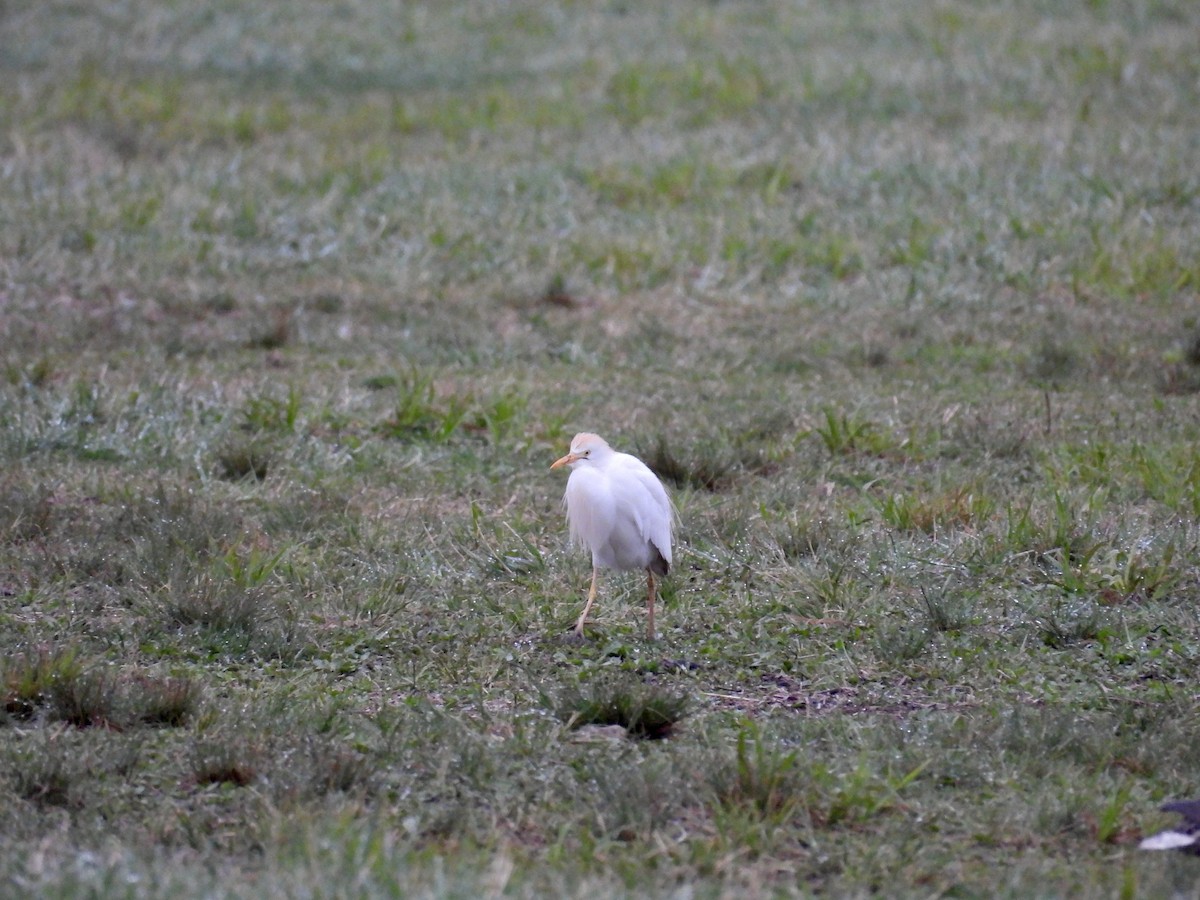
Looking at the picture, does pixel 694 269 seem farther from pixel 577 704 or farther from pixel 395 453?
pixel 577 704

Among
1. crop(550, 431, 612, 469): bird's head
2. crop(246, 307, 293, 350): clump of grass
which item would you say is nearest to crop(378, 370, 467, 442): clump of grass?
Result: crop(246, 307, 293, 350): clump of grass

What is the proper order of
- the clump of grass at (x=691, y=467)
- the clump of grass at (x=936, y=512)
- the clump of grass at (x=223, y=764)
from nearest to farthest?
the clump of grass at (x=223, y=764)
the clump of grass at (x=936, y=512)
the clump of grass at (x=691, y=467)

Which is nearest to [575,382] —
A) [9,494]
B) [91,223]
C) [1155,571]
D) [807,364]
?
[807,364]

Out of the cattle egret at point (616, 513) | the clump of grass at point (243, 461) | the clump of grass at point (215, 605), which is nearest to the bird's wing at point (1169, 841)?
the cattle egret at point (616, 513)

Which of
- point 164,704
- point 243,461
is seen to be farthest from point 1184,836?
point 243,461

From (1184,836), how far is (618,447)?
12.1ft

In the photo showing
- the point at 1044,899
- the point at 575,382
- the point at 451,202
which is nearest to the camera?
the point at 1044,899

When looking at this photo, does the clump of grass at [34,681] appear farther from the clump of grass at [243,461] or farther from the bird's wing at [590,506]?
the clump of grass at [243,461]

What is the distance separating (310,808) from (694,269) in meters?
6.93

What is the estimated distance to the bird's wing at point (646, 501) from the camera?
4.50 m

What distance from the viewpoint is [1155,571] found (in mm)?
4887

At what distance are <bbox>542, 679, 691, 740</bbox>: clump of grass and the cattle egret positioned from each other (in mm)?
560

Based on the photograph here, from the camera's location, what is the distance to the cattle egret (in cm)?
448

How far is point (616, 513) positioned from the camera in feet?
14.7
